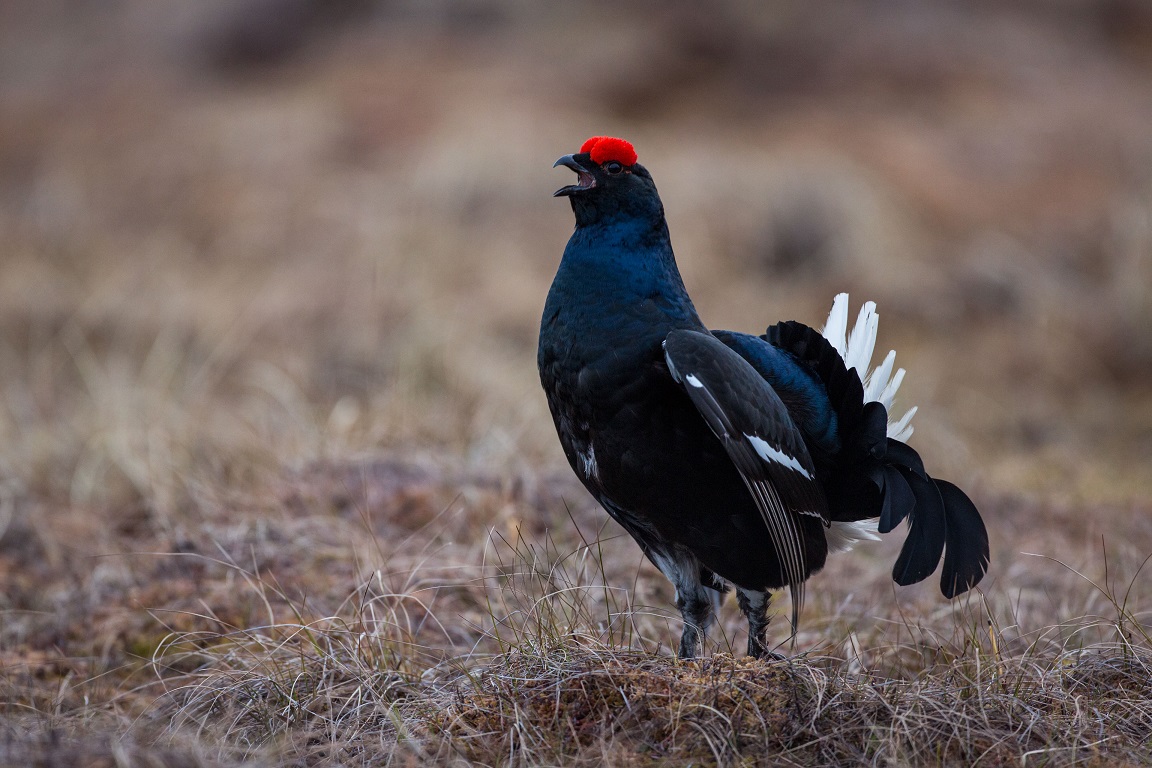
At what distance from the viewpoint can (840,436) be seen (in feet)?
9.30

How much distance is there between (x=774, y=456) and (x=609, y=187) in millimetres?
855

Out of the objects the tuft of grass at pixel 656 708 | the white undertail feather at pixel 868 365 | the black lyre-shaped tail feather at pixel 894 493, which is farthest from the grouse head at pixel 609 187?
the tuft of grass at pixel 656 708

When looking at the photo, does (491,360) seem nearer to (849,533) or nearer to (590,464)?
(849,533)

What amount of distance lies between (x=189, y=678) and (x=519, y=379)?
3197 mm

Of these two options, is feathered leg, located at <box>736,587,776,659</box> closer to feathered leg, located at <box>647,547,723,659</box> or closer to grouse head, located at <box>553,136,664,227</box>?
feathered leg, located at <box>647,547,723,659</box>

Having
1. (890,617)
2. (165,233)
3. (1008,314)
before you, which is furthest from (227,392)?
(1008,314)

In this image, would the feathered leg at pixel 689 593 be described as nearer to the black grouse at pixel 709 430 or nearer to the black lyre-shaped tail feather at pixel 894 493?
the black grouse at pixel 709 430

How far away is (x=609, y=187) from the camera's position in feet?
9.16

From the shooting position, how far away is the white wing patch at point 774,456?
8.10ft

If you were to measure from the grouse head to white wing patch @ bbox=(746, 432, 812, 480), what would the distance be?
2.35 feet

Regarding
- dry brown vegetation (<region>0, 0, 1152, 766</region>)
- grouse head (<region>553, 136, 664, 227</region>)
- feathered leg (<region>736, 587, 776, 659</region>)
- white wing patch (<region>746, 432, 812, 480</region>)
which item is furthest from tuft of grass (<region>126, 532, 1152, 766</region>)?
grouse head (<region>553, 136, 664, 227</region>)

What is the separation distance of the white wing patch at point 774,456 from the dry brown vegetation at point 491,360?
1.55 feet

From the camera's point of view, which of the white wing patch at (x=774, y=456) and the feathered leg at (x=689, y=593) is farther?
the feathered leg at (x=689, y=593)

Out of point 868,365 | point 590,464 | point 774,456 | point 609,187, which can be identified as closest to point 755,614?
point 774,456
